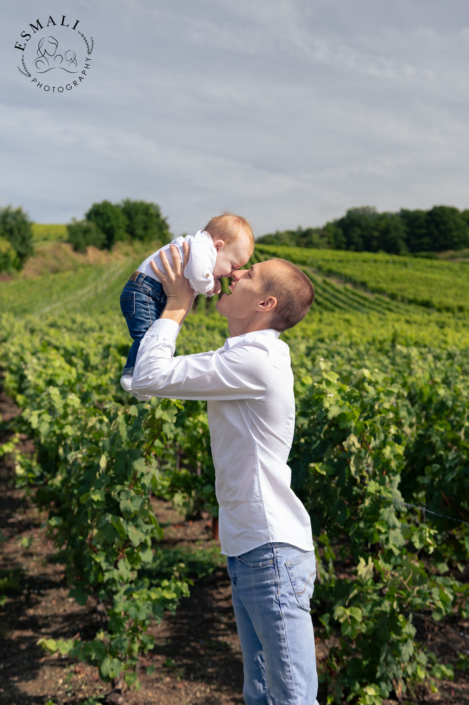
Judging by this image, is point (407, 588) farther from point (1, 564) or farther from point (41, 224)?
point (41, 224)

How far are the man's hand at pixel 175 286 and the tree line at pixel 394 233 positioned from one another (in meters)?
95.6

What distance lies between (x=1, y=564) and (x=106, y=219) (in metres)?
86.7

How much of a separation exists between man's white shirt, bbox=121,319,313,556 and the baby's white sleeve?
14 cm

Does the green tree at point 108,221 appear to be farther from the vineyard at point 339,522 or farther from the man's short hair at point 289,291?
the man's short hair at point 289,291

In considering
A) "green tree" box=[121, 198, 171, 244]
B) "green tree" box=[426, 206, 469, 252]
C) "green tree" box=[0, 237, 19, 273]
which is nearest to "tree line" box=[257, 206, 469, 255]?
"green tree" box=[426, 206, 469, 252]

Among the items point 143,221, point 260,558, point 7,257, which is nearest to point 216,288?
point 260,558

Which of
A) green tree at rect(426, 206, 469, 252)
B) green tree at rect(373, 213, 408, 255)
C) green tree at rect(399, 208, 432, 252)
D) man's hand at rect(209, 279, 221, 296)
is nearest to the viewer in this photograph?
man's hand at rect(209, 279, 221, 296)

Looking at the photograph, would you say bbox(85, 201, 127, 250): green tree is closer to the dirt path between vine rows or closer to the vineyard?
the dirt path between vine rows

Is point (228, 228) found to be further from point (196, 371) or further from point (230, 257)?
point (196, 371)

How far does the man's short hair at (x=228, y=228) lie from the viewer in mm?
1625

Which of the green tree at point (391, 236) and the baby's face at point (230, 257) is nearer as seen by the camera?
the baby's face at point (230, 257)

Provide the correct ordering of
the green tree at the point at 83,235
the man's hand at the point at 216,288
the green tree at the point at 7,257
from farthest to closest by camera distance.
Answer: the green tree at the point at 83,235 → the green tree at the point at 7,257 → the man's hand at the point at 216,288

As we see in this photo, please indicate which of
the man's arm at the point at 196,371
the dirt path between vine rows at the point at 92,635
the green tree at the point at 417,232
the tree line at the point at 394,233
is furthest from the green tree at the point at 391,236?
the man's arm at the point at 196,371

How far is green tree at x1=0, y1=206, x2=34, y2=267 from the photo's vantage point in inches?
2532
